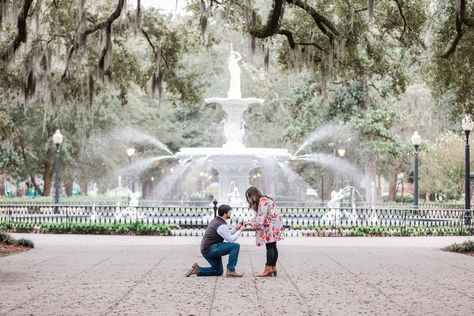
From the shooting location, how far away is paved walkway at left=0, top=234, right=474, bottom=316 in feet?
29.1

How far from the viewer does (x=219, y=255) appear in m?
12.1

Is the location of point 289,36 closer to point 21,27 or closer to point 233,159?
point 21,27

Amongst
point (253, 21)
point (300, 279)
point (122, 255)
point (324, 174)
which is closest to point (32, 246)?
point (122, 255)

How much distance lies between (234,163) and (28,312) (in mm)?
22735

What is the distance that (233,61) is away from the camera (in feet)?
105

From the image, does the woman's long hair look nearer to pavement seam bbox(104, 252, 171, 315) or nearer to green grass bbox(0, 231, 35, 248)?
pavement seam bbox(104, 252, 171, 315)

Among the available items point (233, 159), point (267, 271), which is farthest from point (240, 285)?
point (233, 159)

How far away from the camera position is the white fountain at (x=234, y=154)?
30.1 meters

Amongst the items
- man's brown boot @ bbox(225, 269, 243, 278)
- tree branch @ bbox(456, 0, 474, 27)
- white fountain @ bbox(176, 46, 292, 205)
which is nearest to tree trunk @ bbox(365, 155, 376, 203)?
white fountain @ bbox(176, 46, 292, 205)

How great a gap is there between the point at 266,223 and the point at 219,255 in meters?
0.86

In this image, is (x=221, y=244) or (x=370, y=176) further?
(x=370, y=176)

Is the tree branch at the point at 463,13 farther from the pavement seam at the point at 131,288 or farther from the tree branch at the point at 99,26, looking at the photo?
the pavement seam at the point at 131,288

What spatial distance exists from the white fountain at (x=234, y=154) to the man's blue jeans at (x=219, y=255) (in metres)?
17.8

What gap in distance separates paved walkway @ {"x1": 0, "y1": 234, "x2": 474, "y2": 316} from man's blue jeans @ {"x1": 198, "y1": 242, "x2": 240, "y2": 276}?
271mm
